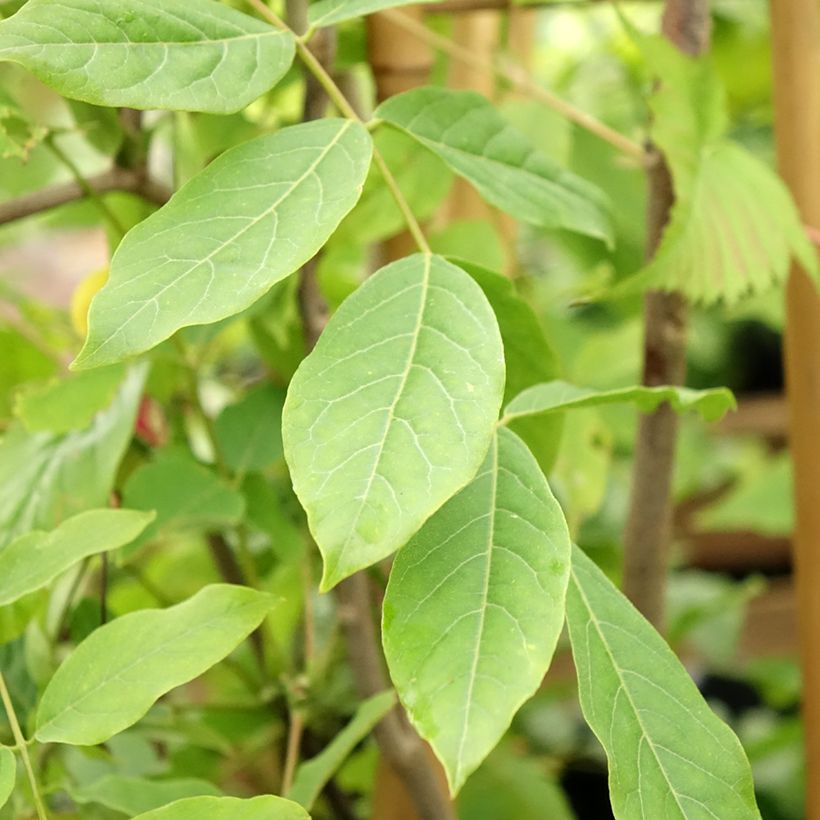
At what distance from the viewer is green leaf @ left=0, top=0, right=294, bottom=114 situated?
24 cm

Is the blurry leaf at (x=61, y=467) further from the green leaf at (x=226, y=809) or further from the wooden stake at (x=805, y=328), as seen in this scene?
the wooden stake at (x=805, y=328)

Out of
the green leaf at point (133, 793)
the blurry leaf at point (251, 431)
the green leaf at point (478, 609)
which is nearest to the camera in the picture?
the green leaf at point (478, 609)

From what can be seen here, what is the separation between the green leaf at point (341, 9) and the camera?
0.28 meters

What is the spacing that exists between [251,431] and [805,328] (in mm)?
260

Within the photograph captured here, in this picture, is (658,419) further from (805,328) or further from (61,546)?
(61,546)

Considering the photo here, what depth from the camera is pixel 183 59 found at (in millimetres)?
259

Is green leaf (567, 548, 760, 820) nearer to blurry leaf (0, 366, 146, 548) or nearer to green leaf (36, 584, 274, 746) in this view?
green leaf (36, 584, 274, 746)

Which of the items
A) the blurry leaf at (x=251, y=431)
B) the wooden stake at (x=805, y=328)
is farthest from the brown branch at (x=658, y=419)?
the blurry leaf at (x=251, y=431)

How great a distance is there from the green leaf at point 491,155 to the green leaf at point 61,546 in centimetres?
14

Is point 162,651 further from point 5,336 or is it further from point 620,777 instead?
point 5,336

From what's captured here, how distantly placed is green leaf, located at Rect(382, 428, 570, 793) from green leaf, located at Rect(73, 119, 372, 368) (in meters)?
0.07

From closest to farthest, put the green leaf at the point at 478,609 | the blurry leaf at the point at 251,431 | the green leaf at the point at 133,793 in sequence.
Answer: the green leaf at the point at 478,609, the green leaf at the point at 133,793, the blurry leaf at the point at 251,431

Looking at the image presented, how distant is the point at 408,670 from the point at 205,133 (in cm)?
32

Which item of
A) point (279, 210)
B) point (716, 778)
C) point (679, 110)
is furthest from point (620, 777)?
point (679, 110)
